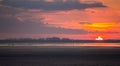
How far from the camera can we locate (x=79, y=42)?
51344 mm

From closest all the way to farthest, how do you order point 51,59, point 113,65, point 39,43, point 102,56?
point 113,65 → point 51,59 → point 102,56 → point 39,43

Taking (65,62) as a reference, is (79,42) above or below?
below

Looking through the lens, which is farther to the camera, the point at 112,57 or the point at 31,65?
the point at 112,57

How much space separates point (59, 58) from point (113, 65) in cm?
481

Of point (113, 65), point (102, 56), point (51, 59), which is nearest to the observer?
point (113, 65)

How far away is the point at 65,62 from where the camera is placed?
27.2m

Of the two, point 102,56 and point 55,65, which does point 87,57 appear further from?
point 55,65

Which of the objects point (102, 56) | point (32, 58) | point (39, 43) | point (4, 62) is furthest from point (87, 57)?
point (39, 43)

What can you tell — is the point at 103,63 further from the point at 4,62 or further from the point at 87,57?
the point at 4,62

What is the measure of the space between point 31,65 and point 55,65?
1312 millimetres

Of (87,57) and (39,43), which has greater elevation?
(87,57)

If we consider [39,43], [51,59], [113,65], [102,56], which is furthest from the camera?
[39,43]

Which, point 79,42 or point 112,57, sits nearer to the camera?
point 112,57

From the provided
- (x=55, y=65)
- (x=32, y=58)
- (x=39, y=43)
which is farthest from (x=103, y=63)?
(x=39, y=43)
